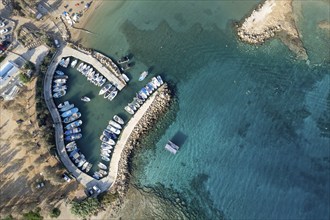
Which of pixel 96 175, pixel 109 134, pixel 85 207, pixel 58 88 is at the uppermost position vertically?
pixel 58 88

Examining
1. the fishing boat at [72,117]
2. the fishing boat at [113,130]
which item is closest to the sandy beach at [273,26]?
the fishing boat at [113,130]

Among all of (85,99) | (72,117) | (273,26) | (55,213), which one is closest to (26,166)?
(55,213)

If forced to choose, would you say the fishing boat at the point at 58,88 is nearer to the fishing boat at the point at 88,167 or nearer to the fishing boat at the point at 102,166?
the fishing boat at the point at 88,167

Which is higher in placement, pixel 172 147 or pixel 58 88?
pixel 172 147

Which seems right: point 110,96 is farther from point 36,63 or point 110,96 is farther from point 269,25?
point 269,25

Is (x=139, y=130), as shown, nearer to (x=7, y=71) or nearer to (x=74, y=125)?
(x=74, y=125)

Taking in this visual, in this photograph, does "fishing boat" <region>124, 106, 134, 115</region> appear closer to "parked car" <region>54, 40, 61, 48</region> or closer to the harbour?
the harbour

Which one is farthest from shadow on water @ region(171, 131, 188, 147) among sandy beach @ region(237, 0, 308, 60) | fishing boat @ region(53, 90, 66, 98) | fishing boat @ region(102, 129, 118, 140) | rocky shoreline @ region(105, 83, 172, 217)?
sandy beach @ region(237, 0, 308, 60)

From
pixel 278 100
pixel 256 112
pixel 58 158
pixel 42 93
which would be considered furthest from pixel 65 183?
pixel 278 100
